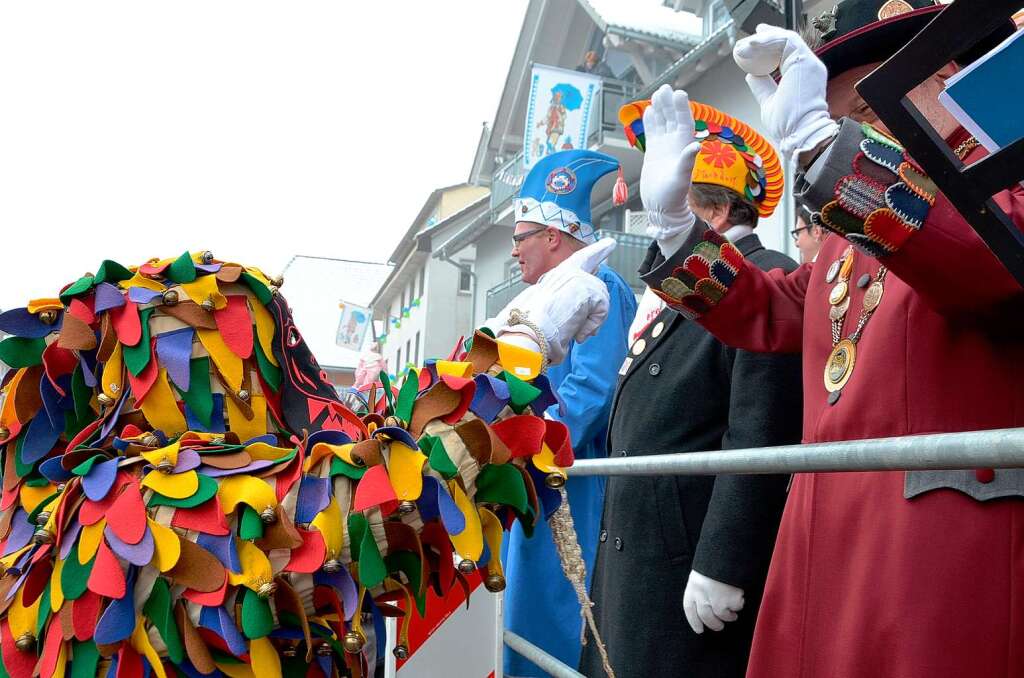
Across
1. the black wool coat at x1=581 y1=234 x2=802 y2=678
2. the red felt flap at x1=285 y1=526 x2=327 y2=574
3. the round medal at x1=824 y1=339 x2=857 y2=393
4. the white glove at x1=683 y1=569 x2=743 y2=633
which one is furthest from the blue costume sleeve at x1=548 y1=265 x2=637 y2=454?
the red felt flap at x1=285 y1=526 x2=327 y2=574

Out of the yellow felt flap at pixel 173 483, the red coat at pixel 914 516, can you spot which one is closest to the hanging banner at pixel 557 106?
the red coat at pixel 914 516

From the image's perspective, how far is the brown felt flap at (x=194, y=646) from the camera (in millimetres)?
1292

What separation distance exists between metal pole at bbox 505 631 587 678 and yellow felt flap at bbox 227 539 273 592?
0.75 meters

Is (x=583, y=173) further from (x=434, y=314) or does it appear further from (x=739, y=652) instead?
(x=434, y=314)

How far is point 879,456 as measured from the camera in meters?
1.10

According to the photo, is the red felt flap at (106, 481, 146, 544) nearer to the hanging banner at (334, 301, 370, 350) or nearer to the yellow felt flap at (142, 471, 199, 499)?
the yellow felt flap at (142, 471, 199, 499)

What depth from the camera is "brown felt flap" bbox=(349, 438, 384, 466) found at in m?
1.34

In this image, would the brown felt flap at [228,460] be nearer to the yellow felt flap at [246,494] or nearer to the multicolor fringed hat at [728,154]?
the yellow felt flap at [246,494]

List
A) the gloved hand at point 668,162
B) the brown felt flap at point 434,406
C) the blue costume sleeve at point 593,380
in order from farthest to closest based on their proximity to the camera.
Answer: the blue costume sleeve at point 593,380 → the gloved hand at point 668,162 → the brown felt flap at point 434,406

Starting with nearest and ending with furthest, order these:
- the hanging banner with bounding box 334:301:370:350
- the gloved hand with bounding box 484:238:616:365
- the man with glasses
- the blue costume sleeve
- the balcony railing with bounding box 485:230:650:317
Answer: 1. the gloved hand with bounding box 484:238:616:365
2. the man with glasses
3. the blue costume sleeve
4. the balcony railing with bounding box 485:230:650:317
5. the hanging banner with bounding box 334:301:370:350

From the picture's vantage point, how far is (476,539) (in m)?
1.35

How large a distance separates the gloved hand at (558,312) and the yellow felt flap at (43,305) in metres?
0.72

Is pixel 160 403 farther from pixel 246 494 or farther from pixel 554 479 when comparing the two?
pixel 554 479

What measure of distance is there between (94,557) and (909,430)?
1.12m
